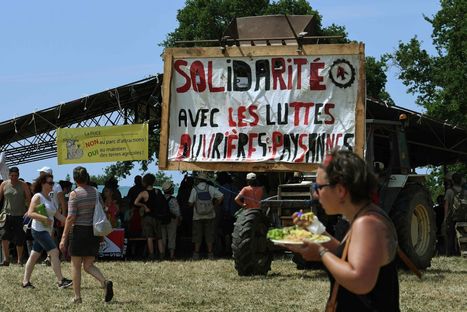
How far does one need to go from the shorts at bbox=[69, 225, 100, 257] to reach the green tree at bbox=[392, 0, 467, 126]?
29.5 metres

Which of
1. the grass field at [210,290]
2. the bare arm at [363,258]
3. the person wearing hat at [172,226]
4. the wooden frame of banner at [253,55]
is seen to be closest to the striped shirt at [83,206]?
the grass field at [210,290]

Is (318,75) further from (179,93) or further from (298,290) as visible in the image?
(298,290)

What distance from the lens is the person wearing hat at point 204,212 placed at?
1934cm

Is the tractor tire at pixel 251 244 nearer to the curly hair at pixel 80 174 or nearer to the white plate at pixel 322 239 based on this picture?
the curly hair at pixel 80 174

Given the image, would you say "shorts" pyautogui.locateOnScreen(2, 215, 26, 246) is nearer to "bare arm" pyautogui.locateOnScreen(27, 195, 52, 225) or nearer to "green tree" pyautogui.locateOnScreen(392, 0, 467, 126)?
"bare arm" pyautogui.locateOnScreen(27, 195, 52, 225)

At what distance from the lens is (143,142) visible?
66.1 feet

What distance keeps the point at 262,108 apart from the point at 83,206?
4.67 m

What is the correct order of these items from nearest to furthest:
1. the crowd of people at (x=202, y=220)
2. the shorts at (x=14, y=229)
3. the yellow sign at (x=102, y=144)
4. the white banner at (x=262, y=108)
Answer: the crowd of people at (x=202, y=220) → the white banner at (x=262, y=108) → the shorts at (x=14, y=229) → the yellow sign at (x=102, y=144)

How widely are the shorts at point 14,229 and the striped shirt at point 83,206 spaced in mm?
6604

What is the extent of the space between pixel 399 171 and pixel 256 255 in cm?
287

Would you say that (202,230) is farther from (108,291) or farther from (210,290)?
(108,291)

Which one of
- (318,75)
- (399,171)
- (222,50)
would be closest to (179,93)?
(222,50)

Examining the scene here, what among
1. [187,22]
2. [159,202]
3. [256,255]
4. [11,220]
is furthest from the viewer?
[187,22]

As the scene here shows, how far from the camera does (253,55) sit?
15.5 metres
